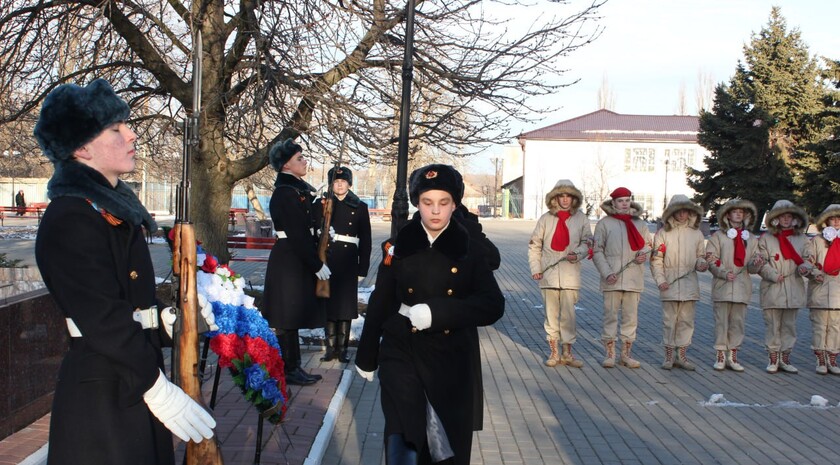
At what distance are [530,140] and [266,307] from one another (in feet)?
231

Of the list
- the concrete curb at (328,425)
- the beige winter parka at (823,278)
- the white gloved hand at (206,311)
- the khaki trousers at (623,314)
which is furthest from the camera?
the khaki trousers at (623,314)

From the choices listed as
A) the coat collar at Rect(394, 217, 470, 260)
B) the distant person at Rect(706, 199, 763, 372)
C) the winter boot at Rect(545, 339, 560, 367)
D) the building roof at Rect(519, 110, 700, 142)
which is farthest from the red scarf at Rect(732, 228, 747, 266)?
the building roof at Rect(519, 110, 700, 142)

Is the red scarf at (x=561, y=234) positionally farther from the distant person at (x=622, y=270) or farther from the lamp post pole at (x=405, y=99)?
the lamp post pole at (x=405, y=99)

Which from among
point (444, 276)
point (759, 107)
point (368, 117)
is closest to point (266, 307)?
point (444, 276)

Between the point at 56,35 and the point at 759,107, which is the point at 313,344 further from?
the point at 759,107

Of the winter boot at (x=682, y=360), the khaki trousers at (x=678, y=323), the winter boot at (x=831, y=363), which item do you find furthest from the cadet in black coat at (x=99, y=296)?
the winter boot at (x=831, y=363)

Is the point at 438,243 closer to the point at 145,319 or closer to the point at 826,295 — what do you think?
the point at 145,319

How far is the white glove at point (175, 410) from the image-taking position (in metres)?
3.14

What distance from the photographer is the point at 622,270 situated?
9781mm

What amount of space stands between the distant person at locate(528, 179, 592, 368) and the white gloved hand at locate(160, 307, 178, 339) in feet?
22.0

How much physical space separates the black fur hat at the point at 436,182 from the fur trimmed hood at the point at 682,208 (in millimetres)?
5882

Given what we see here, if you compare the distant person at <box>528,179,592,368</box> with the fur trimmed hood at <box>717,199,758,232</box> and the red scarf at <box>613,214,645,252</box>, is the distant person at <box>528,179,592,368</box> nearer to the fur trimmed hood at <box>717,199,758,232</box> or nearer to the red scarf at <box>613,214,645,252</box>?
the red scarf at <box>613,214,645,252</box>

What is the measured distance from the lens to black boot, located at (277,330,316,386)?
779 centimetres

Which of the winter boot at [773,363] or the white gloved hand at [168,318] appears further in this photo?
the winter boot at [773,363]
